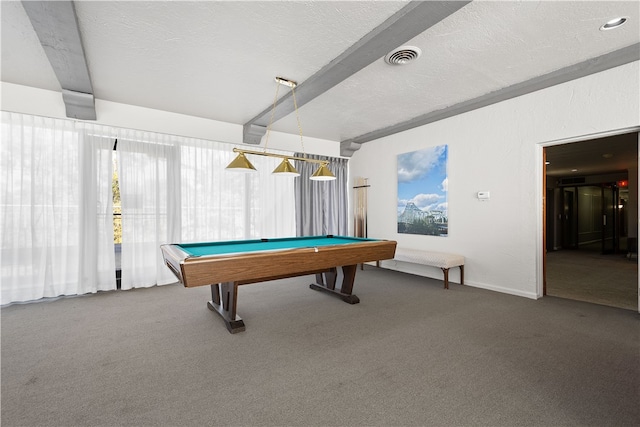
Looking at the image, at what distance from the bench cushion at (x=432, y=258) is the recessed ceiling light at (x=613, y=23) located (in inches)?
110

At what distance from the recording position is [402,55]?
281 centimetres

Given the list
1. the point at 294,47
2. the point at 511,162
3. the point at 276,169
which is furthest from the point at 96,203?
the point at 511,162

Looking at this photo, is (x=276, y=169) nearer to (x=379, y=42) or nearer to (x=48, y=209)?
(x=379, y=42)

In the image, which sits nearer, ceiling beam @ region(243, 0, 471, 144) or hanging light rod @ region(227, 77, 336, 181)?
ceiling beam @ region(243, 0, 471, 144)

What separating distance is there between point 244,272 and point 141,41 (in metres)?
2.25

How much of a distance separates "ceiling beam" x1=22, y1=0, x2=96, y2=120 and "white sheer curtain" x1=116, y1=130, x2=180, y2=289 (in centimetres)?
64

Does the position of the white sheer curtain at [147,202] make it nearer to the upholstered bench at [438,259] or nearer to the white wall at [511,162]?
Answer: the upholstered bench at [438,259]

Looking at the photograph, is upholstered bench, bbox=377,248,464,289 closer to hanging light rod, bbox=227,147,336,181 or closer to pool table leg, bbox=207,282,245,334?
hanging light rod, bbox=227,147,336,181

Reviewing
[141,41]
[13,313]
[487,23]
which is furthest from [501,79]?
[13,313]

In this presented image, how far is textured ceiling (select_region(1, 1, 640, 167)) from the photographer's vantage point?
2238 millimetres

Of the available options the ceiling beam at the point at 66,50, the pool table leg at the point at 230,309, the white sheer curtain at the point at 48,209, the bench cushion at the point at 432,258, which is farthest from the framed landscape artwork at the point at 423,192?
the white sheer curtain at the point at 48,209

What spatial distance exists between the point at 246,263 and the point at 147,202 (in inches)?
108

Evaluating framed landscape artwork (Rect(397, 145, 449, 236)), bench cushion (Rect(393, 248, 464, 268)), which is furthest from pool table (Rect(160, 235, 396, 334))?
framed landscape artwork (Rect(397, 145, 449, 236))

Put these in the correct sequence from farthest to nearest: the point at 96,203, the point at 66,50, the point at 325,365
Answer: the point at 96,203
the point at 66,50
the point at 325,365
